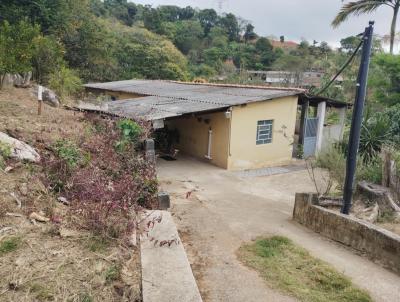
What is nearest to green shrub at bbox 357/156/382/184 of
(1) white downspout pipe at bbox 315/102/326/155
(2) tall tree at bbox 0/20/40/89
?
(1) white downspout pipe at bbox 315/102/326/155

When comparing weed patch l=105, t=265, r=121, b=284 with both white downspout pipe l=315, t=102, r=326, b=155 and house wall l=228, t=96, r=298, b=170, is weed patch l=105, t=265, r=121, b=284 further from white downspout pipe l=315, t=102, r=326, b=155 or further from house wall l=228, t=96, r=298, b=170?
white downspout pipe l=315, t=102, r=326, b=155

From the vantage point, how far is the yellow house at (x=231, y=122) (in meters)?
14.3

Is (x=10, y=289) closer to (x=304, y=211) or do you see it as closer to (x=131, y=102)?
(x=304, y=211)

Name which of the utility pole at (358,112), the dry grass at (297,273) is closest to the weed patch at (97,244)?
the dry grass at (297,273)

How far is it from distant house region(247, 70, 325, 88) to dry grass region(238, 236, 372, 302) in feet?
116

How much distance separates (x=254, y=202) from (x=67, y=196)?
19.6ft

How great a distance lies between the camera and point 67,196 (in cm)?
522

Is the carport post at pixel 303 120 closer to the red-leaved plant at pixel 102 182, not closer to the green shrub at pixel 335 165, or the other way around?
the green shrub at pixel 335 165

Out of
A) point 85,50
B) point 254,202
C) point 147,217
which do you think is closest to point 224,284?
point 147,217

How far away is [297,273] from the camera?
5086 millimetres

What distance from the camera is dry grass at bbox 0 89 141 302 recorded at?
319 centimetres

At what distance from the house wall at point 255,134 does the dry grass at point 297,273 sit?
8593mm

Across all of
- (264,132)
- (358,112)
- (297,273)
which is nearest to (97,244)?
(297,273)

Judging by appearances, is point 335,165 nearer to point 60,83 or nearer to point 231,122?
point 231,122
